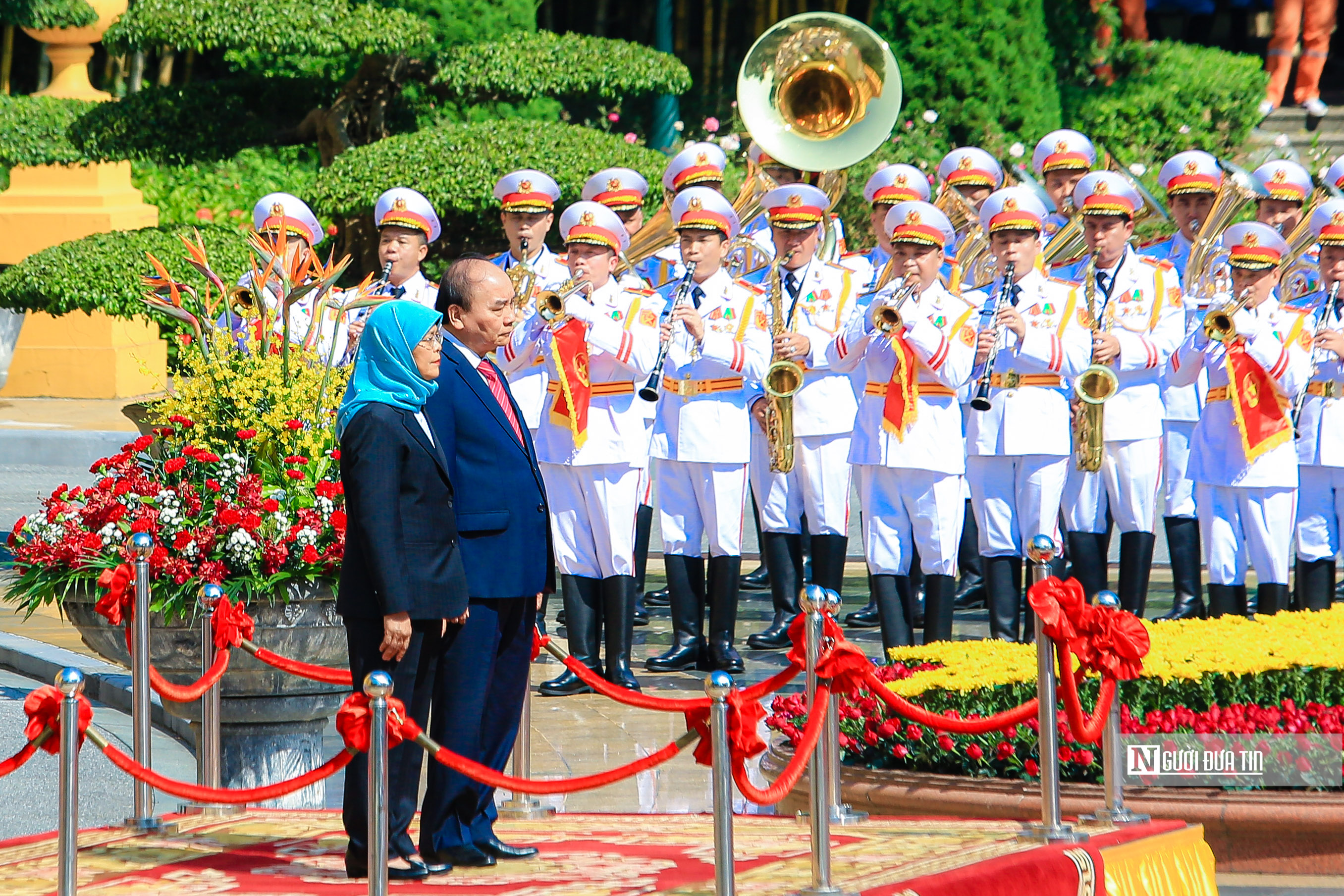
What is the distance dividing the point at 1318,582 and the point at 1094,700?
2.73m

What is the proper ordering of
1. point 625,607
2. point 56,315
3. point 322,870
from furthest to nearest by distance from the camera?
point 56,315
point 625,607
point 322,870

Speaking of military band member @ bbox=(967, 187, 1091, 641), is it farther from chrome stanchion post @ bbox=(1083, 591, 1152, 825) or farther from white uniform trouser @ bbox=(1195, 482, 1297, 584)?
chrome stanchion post @ bbox=(1083, 591, 1152, 825)

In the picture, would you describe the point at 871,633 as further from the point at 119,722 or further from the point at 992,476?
the point at 119,722

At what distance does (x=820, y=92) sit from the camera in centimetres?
1103

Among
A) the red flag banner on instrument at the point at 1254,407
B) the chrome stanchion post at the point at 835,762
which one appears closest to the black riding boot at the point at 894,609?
the red flag banner on instrument at the point at 1254,407

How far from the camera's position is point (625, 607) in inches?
326

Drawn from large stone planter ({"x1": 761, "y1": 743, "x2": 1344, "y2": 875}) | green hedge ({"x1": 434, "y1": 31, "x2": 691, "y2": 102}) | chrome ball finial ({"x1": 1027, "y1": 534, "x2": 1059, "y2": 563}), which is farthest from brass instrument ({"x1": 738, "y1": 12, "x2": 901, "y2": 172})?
chrome ball finial ({"x1": 1027, "y1": 534, "x2": 1059, "y2": 563})

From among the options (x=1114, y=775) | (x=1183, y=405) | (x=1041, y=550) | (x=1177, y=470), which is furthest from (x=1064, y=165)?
(x=1114, y=775)

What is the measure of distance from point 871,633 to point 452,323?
15.2 feet

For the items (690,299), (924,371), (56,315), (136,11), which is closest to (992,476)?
(924,371)

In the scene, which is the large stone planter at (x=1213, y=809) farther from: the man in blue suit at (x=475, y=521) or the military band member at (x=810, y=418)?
A: the military band member at (x=810, y=418)

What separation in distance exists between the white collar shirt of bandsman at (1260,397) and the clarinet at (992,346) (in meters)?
0.88

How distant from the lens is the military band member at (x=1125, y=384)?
8.86m

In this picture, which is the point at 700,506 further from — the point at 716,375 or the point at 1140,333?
the point at 1140,333
